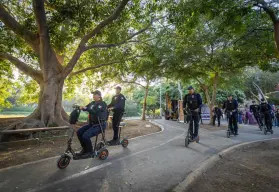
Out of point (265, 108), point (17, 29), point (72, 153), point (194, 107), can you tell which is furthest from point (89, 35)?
point (265, 108)

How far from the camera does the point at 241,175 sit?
3861 mm

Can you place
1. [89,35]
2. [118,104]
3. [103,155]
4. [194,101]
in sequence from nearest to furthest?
[103,155] → [118,104] → [194,101] → [89,35]

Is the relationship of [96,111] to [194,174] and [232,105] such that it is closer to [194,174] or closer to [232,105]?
[194,174]

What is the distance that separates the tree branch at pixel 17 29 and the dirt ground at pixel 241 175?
10.9 meters

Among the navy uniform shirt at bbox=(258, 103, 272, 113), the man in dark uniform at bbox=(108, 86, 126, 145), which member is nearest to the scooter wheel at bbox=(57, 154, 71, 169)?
the man in dark uniform at bbox=(108, 86, 126, 145)

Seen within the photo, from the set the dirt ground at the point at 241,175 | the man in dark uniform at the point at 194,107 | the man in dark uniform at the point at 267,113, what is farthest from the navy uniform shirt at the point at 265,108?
the dirt ground at the point at 241,175

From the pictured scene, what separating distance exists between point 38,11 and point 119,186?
31.0 ft

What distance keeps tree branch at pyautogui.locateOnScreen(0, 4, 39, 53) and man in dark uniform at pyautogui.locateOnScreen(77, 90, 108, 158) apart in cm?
745

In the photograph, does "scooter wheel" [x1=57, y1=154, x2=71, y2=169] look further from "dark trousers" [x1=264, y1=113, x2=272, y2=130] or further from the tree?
"dark trousers" [x1=264, y1=113, x2=272, y2=130]

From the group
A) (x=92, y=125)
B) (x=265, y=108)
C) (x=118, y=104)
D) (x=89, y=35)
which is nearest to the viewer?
(x=92, y=125)

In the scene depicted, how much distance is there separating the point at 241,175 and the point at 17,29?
1156cm

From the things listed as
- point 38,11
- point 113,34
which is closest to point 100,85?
point 113,34

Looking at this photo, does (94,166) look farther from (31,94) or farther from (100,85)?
(31,94)

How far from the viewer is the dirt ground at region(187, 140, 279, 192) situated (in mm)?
3205
